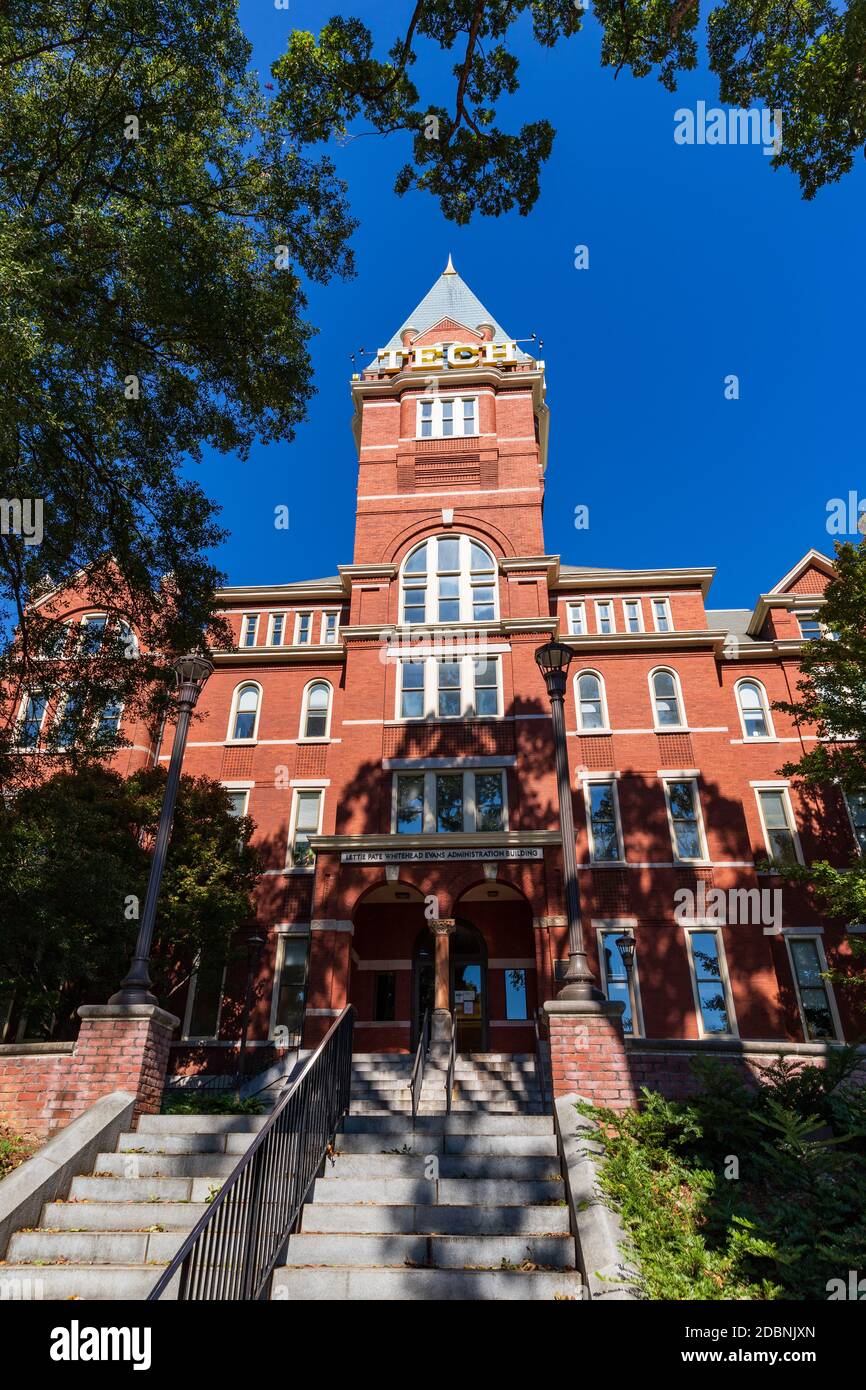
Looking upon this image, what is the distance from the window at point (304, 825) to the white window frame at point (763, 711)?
13.1 m

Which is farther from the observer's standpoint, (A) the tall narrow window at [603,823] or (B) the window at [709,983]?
(A) the tall narrow window at [603,823]

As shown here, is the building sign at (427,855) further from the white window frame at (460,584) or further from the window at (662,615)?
the window at (662,615)

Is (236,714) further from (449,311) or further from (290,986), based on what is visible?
(449,311)

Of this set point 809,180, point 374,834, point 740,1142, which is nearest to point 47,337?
point 809,180

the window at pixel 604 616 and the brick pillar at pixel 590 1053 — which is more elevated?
the window at pixel 604 616

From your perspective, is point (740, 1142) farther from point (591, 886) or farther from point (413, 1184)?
point (591, 886)

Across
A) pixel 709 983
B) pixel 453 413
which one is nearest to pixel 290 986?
pixel 709 983

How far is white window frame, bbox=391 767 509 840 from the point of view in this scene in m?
20.6

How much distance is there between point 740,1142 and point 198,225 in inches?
492

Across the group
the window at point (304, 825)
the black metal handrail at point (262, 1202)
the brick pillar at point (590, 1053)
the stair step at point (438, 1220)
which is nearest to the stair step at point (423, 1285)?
the black metal handrail at point (262, 1202)

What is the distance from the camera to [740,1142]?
308 inches

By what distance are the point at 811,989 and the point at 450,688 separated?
488 inches

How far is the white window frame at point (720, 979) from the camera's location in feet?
64.2

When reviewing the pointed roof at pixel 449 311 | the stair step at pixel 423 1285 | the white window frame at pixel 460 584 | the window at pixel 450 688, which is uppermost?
the pointed roof at pixel 449 311
